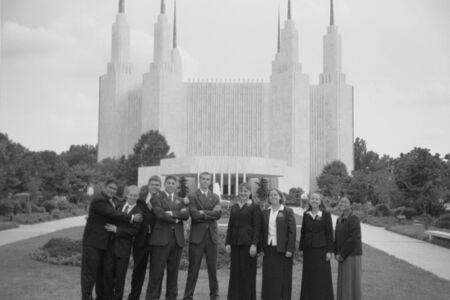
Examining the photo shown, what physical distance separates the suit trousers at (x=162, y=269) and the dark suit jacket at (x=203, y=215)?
333 mm

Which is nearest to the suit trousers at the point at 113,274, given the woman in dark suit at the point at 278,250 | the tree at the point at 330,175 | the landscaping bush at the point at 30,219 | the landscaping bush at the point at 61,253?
the woman in dark suit at the point at 278,250

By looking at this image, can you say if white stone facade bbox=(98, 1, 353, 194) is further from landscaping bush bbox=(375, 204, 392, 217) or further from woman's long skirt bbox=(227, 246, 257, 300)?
woman's long skirt bbox=(227, 246, 257, 300)

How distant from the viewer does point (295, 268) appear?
417 inches

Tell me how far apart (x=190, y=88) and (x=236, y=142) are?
877cm

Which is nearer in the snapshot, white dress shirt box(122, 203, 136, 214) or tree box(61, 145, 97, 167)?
white dress shirt box(122, 203, 136, 214)

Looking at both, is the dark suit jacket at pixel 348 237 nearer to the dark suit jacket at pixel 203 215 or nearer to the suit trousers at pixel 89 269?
the dark suit jacket at pixel 203 215

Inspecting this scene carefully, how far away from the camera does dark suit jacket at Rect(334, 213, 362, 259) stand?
23.7 ft

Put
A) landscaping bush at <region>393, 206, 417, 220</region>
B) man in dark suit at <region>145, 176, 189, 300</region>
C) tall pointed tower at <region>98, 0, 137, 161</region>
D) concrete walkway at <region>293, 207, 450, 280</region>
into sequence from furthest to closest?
tall pointed tower at <region>98, 0, 137, 161</region> < landscaping bush at <region>393, 206, 417, 220</region> < concrete walkway at <region>293, 207, 450, 280</region> < man in dark suit at <region>145, 176, 189, 300</region>

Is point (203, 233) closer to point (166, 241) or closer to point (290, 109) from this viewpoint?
point (166, 241)

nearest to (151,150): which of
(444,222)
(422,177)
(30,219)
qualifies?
(30,219)

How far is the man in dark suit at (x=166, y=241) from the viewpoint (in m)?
7.14

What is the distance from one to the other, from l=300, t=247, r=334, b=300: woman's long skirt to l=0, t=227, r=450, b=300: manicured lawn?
2.82ft

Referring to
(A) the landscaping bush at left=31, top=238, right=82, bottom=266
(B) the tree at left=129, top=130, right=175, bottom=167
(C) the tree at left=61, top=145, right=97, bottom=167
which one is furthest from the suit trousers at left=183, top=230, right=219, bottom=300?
(C) the tree at left=61, top=145, right=97, bottom=167

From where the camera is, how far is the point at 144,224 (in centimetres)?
723
